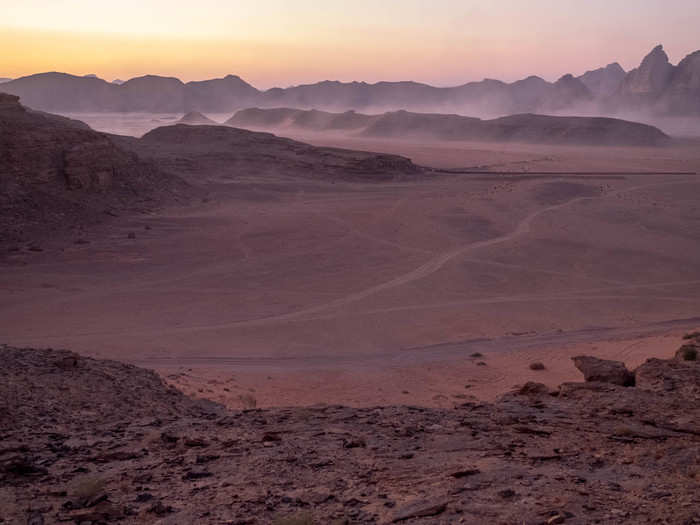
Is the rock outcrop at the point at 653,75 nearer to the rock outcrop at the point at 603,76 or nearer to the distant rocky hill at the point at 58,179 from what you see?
the rock outcrop at the point at 603,76

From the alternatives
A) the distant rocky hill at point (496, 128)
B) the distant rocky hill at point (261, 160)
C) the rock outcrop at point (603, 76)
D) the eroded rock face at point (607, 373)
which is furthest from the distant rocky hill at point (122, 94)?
the eroded rock face at point (607, 373)

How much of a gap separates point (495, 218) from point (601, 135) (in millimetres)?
57964

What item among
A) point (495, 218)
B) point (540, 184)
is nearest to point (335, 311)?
point (495, 218)

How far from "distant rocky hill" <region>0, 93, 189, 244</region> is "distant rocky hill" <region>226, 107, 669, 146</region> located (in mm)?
63636

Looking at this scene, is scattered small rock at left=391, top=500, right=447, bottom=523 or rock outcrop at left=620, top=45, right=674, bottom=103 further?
rock outcrop at left=620, top=45, right=674, bottom=103

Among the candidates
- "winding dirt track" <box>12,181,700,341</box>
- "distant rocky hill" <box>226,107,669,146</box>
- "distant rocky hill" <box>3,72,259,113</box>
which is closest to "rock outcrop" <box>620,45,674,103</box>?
"distant rocky hill" <box>226,107,669,146</box>

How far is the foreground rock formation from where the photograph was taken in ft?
14.6

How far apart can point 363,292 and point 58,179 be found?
14050mm

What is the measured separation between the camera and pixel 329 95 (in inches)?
6934

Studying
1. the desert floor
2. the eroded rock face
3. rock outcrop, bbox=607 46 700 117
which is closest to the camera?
the eroded rock face

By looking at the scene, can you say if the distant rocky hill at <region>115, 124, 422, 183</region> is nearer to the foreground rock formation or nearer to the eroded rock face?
the eroded rock face

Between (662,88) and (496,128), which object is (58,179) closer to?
(496,128)

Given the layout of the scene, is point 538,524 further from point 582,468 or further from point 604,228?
point 604,228

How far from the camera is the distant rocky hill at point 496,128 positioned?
80875mm
